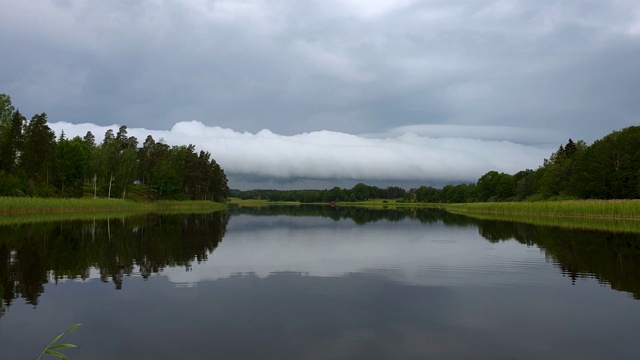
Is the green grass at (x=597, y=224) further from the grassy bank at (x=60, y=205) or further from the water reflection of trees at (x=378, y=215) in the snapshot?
the grassy bank at (x=60, y=205)

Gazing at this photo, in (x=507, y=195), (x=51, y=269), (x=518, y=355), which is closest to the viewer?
(x=518, y=355)

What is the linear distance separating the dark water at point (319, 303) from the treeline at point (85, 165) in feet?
220

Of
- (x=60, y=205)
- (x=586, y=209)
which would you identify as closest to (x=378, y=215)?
(x=586, y=209)

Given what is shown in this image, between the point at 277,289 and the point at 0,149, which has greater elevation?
the point at 0,149

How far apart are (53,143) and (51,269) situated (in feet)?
281

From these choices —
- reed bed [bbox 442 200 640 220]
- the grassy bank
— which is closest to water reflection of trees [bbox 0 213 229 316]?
the grassy bank

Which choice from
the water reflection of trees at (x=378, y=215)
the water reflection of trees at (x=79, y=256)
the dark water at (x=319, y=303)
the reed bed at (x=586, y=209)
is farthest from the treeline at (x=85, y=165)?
the reed bed at (x=586, y=209)

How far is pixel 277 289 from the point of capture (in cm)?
1717

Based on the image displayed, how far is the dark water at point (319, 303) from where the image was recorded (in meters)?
10.6

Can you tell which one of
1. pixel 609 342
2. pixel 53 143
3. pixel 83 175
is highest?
pixel 53 143

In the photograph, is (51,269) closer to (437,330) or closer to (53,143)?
(437,330)

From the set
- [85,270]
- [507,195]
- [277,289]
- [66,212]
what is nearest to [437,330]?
[277,289]

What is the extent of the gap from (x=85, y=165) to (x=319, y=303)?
100 metres

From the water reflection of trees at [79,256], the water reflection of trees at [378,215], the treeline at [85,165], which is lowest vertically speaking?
the water reflection of trees at [378,215]
